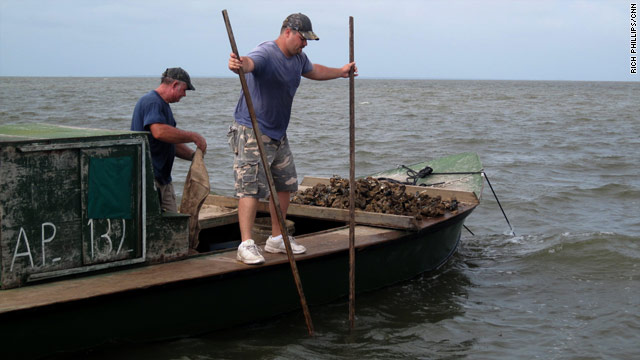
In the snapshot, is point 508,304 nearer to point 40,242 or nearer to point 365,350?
point 365,350

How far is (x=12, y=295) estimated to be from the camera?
4.07 metres

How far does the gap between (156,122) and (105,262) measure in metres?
1.13

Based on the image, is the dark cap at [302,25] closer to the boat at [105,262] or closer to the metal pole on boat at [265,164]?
the metal pole on boat at [265,164]

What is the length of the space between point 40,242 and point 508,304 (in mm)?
4554

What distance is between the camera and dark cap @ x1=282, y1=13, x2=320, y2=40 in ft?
16.1

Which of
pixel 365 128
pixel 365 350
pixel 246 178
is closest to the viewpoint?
pixel 246 178

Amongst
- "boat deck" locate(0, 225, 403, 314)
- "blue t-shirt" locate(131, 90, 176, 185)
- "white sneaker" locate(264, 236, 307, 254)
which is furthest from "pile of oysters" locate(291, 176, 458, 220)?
"blue t-shirt" locate(131, 90, 176, 185)

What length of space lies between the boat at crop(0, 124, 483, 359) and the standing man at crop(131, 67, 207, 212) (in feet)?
1.35

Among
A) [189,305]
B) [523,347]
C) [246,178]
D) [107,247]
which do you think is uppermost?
[246,178]

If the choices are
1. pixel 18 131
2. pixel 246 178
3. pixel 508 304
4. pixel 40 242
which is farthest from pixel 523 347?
pixel 18 131

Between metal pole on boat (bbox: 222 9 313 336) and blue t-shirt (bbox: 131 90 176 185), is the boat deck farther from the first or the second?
blue t-shirt (bbox: 131 90 176 185)

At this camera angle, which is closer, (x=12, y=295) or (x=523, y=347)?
(x=12, y=295)

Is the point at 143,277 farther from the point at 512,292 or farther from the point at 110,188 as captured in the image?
the point at 512,292

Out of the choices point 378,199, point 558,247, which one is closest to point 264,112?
point 378,199
